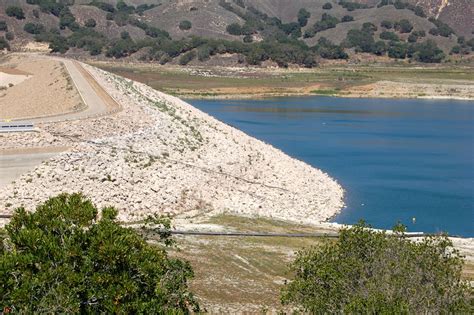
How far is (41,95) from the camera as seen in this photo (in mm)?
64750

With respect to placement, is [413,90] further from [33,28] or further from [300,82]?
[33,28]

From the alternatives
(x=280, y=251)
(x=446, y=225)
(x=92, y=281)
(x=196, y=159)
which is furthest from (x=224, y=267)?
(x=196, y=159)

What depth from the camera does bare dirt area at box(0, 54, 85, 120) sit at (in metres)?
53.8

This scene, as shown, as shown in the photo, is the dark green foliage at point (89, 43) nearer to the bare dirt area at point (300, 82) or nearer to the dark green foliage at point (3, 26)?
the dark green foliage at point (3, 26)

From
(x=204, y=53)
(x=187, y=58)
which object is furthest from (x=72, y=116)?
(x=187, y=58)

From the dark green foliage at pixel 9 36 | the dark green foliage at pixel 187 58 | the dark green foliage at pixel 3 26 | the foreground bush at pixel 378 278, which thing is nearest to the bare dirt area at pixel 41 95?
the foreground bush at pixel 378 278

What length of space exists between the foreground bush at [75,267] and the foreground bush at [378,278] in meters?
3.50

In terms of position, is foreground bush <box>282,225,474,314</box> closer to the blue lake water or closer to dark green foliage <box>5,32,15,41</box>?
A: the blue lake water

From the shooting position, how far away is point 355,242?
15.4 metres

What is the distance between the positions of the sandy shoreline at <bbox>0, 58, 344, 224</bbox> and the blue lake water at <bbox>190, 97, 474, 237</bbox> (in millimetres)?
3015

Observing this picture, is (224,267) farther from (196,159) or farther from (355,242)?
(196,159)

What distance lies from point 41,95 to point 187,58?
111 m

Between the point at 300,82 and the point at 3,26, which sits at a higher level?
the point at 3,26

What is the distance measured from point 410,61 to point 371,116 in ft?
372
